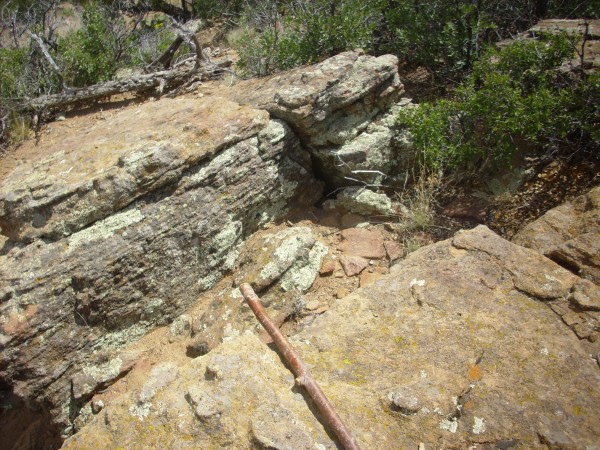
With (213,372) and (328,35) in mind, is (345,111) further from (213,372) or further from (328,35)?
(213,372)

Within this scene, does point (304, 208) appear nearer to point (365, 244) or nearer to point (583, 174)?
point (365, 244)

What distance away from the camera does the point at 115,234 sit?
370cm

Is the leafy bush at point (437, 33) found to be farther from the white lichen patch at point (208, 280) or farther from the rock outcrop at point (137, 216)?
the white lichen patch at point (208, 280)

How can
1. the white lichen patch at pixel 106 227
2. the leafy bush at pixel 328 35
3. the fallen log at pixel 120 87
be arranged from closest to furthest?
the white lichen patch at pixel 106 227 → the leafy bush at pixel 328 35 → the fallen log at pixel 120 87

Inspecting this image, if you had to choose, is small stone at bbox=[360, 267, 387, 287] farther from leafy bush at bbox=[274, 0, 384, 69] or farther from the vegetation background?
leafy bush at bbox=[274, 0, 384, 69]

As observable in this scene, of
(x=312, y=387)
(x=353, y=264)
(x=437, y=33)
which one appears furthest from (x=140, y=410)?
(x=437, y=33)

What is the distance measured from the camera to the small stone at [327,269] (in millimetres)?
4066

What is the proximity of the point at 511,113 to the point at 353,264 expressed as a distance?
1.97 meters

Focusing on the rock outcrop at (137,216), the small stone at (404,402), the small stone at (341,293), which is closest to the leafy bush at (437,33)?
the rock outcrop at (137,216)

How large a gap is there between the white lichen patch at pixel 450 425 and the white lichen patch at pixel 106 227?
8.73ft

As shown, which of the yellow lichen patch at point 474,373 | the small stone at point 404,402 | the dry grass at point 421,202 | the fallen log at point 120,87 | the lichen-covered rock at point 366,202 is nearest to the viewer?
the small stone at point 404,402

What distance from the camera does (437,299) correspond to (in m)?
2.93

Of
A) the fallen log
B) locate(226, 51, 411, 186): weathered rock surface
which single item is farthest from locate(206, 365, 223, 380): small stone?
the fallen log

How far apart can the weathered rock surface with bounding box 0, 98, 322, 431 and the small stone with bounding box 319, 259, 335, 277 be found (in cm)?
83
